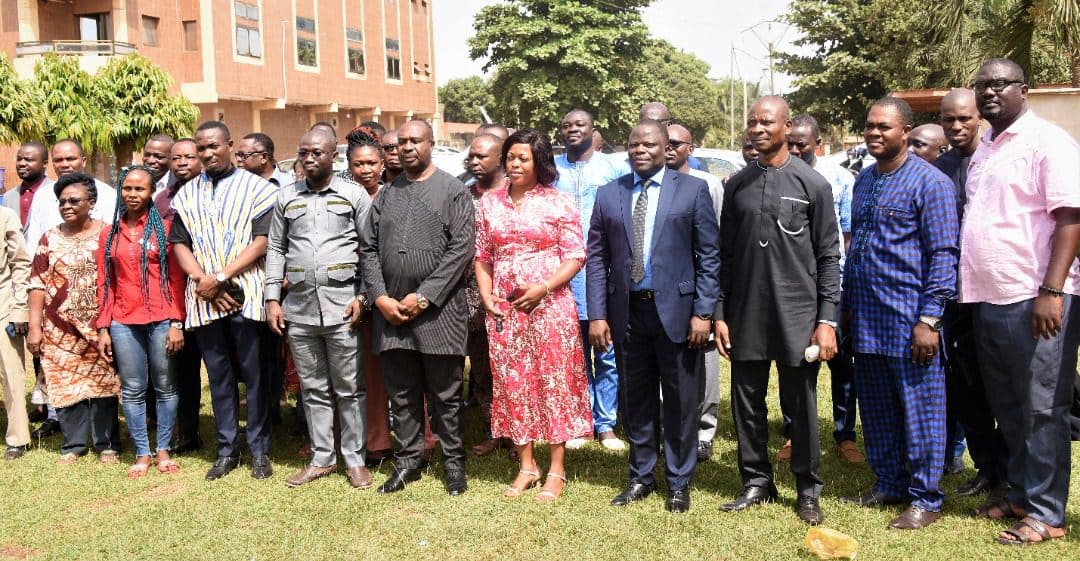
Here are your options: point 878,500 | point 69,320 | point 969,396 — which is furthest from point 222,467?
point 969,396

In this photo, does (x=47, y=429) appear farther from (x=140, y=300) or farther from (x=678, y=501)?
(x=678, y=501)

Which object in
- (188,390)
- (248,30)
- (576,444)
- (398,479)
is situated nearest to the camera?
(398,479)

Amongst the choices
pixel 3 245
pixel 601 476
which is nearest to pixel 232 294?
pixel 3 245

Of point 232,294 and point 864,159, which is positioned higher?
point 864,159

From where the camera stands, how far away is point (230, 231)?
573 cm

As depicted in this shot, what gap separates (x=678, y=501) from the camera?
497 centimetres

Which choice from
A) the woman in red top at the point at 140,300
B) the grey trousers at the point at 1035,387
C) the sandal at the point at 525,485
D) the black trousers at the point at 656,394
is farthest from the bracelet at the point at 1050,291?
the woman in red top at the point at 140,300

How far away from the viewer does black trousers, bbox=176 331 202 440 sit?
6298 millimetres

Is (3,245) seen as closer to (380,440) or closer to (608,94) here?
(380,440)

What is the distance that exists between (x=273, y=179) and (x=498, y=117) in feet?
130

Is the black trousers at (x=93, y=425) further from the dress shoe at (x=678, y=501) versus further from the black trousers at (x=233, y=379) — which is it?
the dress shoe at (x=678, y=501)

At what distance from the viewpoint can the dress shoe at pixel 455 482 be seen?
5391 millimetres

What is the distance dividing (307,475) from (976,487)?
3953mm

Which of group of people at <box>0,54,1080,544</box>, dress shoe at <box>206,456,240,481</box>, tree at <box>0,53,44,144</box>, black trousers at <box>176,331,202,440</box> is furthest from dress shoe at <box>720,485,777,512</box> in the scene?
tree at <box>0,53,44,144</box>
